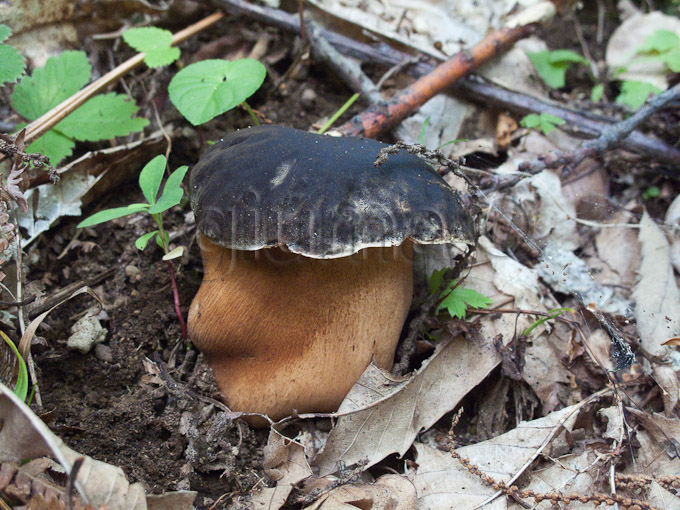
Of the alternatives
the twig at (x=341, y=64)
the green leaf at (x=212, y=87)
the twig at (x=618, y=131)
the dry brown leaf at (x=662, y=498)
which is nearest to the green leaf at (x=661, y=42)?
the twig at (x=618, y=131)

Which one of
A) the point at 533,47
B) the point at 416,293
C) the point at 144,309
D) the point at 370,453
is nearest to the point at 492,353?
the point at 416,293

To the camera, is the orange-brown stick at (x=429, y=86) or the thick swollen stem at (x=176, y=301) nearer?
the thick swollen stem at (x=176, y=301)

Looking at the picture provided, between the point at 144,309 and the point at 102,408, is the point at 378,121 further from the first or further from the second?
the point at 102,408

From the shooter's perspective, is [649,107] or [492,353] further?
[649,107]

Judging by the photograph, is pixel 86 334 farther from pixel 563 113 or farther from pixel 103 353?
pixel 563 113

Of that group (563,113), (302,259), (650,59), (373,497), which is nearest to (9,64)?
(302,259)

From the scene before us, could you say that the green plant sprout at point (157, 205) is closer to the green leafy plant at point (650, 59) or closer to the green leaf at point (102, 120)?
the green leaf at point (102, 120)
